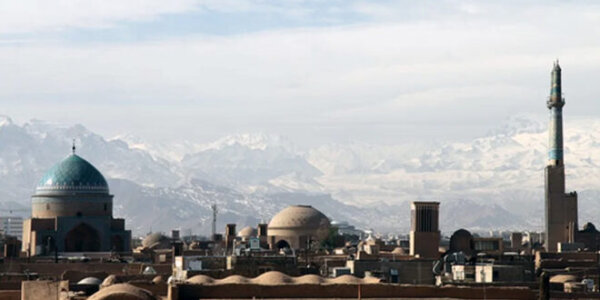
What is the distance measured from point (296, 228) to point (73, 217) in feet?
52.0

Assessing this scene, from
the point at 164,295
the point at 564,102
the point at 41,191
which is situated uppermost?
the point at 564,102

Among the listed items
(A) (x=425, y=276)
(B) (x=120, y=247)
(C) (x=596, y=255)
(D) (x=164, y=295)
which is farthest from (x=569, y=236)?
(D) (x=164, y=295)

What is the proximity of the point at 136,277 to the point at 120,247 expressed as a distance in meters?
28.1

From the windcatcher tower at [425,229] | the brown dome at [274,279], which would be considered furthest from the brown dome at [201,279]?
the windcatcher tower at [425,229]

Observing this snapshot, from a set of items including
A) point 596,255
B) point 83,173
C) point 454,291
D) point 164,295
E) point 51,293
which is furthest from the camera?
point 83,173

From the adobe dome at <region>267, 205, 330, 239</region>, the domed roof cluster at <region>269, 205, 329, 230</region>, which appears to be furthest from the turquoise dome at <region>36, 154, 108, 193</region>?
the domed roof cluster at <region>269, 205, 329, 230</region>

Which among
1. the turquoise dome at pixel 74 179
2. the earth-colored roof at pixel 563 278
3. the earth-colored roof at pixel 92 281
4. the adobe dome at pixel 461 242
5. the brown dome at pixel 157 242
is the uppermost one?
the turquoise dome at pixel 74 179

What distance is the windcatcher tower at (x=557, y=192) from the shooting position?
269ft

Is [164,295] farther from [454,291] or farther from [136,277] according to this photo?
[136,277]

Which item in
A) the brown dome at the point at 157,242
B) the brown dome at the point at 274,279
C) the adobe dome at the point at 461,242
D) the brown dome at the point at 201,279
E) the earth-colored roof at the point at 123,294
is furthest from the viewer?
the brown dome at the point at 157,242

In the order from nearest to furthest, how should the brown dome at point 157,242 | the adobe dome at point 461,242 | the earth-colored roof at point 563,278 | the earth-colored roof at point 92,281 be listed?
the earth-colored roof at point 92,281
the earth-colored roof at point 563,278
the adobe dome at point 461,242
the brown dome at point 157,242

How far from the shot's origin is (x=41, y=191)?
75.1 m

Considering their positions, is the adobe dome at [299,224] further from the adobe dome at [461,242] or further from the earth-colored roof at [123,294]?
the earth-colored roof at [123,294]

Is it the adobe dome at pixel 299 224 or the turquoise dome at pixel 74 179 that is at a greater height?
the turquoise dome at pixel 74 179
